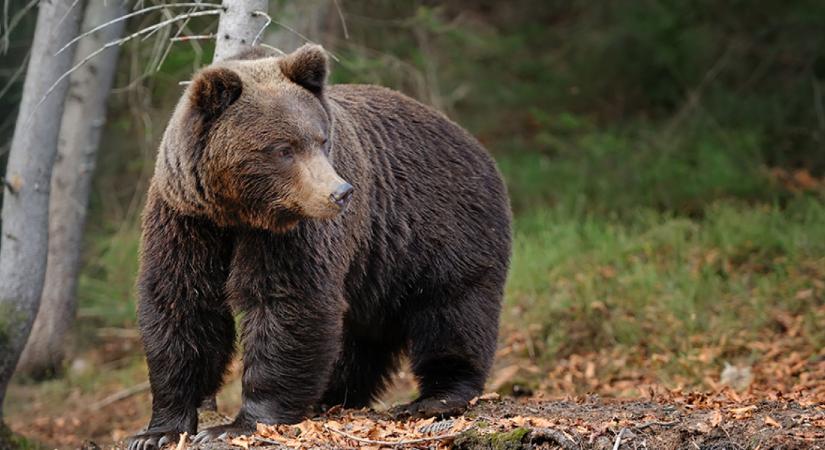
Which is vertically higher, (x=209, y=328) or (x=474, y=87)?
(x=474, y=87)

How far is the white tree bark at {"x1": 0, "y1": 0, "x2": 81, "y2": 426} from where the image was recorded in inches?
313

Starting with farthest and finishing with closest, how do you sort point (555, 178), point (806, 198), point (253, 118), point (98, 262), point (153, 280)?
point (555, 178), point (98, 262), point (806, 198), point (153, 280), point (253, 118)

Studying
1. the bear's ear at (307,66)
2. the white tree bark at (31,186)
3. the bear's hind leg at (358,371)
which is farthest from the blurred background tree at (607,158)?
the bear's ear at (307,66)

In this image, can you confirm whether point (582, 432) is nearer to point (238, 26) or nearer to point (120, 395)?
point (238, 26)

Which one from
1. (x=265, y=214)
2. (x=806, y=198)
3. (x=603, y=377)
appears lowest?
(x=603, y=377)

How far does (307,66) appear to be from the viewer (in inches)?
221

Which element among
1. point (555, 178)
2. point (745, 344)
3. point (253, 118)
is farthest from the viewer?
point (555, 178)

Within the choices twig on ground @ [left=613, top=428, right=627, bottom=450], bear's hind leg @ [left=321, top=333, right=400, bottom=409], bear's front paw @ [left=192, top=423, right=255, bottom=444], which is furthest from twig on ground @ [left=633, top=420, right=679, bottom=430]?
bear's hind leg @ [left=321, top=333, right=400, bottom=409]

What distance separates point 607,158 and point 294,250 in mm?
9778

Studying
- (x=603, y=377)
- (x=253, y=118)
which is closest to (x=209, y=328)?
(x=253, y=118)

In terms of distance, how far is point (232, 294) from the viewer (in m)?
5.70

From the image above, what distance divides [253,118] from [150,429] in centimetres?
186

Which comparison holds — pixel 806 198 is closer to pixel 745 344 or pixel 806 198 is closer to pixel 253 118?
pixel 745 344

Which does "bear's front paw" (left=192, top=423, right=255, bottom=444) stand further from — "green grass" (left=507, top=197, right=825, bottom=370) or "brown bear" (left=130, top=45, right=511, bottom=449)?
"green grass" (left=507, top=197, right=825, bottom=370)
